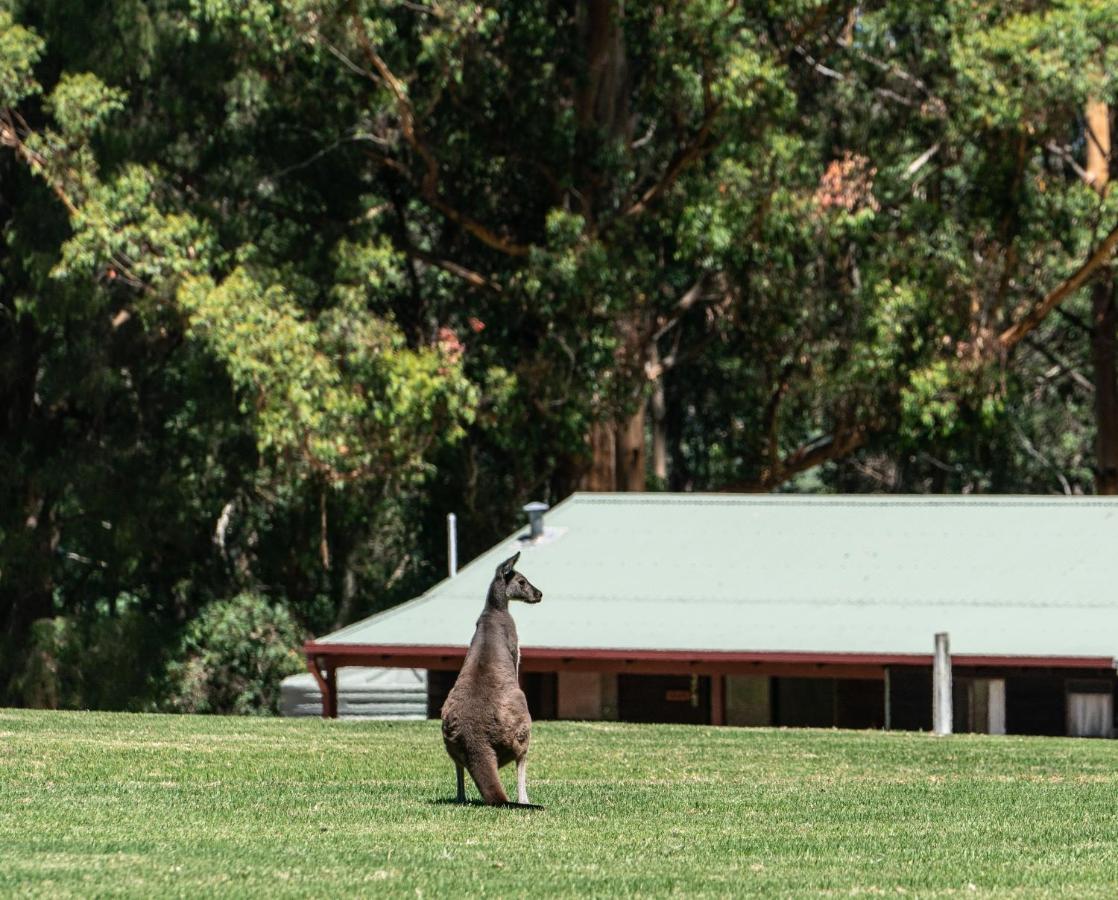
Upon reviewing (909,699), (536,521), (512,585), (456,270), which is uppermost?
(456,270)

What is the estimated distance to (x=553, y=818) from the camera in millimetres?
12633

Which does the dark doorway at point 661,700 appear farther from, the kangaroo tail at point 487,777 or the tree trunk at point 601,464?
the kangaroo tail at point 487,777

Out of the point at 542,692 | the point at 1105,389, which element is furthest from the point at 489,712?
the point at 1105,389

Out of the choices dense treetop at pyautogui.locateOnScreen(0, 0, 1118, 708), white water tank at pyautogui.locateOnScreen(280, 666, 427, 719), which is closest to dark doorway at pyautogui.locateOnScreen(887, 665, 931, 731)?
dense treetop at pyautogui.locateOnScreen(0, 0, 1118, 708)

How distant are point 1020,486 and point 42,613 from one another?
21.2 meters

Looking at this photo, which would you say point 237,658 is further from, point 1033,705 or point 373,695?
point 1033,705

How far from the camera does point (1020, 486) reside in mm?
46375

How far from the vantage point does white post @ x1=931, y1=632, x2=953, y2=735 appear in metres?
23.0

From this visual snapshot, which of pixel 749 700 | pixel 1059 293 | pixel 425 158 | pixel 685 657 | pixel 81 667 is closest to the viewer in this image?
pixel 685 657

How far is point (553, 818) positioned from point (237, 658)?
25246 mm

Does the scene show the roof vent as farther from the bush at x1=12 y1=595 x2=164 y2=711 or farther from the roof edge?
the bush at x1=12 y1=595 x2=164 y2=711

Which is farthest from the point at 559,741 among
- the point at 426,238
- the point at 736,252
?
the point at 426,238

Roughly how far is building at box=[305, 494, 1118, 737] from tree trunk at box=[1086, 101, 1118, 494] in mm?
8412

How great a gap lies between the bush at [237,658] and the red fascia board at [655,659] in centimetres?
966
